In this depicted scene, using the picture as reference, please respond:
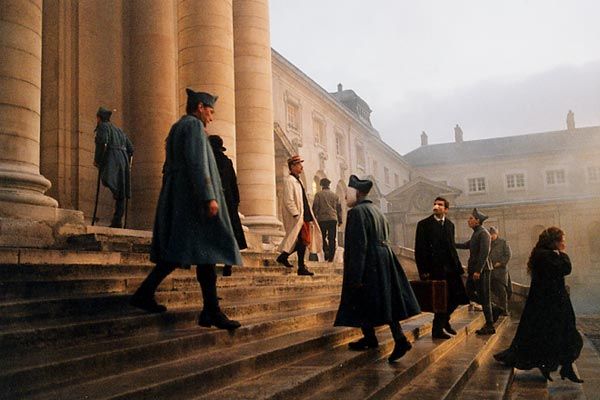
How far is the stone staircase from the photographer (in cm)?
352

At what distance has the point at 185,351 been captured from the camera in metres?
4.31

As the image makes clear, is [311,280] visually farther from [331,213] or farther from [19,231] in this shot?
[19,231]

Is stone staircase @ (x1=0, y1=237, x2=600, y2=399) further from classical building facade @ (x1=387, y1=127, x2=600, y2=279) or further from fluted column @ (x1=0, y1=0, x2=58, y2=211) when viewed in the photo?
classical building facade @ (x1=387, y1=127, x2=600, y2=279)

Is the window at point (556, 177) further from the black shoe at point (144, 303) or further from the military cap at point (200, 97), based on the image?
the black shoe at point (144, 303)

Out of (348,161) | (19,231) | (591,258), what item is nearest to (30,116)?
(19,231)

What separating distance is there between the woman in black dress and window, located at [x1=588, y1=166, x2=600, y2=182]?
55.8 meters

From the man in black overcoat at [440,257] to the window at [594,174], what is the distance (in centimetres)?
5504

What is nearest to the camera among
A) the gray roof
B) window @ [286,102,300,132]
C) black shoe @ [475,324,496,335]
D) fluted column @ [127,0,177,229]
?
black shoe @ [475,324,496,335]

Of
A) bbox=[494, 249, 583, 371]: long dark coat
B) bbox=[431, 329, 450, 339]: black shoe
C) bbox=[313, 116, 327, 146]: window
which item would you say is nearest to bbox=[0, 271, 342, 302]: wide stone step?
bbox=[431, 329, 450, 339]: black shoe

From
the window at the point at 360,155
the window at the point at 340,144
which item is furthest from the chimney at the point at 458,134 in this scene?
the window at the point at 340,144

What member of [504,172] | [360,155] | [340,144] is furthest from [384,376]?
[504,172]

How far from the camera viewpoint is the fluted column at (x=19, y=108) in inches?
268

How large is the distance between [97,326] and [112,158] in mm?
5212

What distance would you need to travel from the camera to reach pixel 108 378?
3553 millimetres
